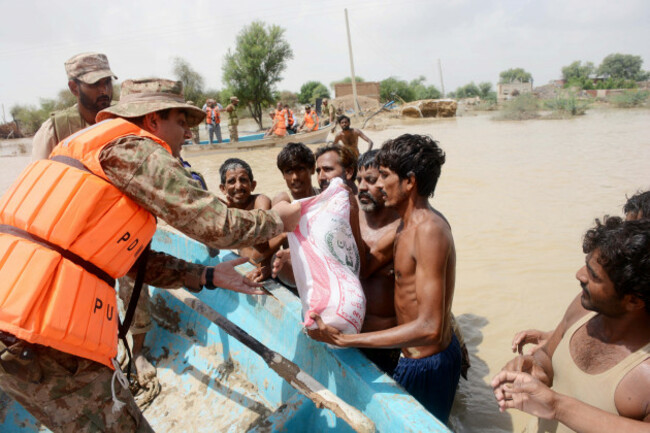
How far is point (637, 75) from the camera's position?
6141 cm

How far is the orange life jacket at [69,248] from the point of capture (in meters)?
1.41

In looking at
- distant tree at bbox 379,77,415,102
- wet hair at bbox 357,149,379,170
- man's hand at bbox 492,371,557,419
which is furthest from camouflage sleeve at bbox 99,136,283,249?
distant tree at bbox 379,77,415,102

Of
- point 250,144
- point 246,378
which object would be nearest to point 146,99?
point 246,378

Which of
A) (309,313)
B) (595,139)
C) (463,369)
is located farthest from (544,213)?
(595,139)

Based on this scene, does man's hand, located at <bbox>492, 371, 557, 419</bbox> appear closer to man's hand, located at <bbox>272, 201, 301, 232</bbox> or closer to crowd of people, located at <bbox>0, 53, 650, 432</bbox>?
crowd of people, located at <bbox>0, 53, 650, 432</bbox>

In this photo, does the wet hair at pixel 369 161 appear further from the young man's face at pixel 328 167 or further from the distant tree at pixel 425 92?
the distant tree at pixel 425 92

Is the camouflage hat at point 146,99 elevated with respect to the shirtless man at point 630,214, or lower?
elevated

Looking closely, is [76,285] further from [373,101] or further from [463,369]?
[373,101]

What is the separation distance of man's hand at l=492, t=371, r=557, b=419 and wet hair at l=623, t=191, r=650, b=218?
1.03 m

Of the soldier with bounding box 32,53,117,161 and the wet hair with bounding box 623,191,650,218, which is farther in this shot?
the soldier with bounding box 32,53,117,161

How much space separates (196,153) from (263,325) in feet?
45.7

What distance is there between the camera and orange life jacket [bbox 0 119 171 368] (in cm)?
141

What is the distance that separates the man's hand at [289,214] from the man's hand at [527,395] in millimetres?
1106

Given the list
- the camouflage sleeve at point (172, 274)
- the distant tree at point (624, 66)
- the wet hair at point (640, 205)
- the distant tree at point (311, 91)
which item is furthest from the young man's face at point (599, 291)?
the distant tree at point (624, 66)
